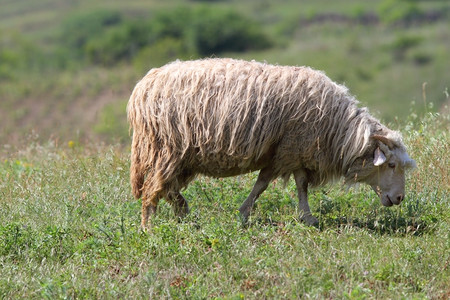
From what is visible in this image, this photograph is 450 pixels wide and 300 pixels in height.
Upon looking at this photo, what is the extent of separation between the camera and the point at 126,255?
244 inches

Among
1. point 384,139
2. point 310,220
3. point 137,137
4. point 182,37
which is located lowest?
point 182,37

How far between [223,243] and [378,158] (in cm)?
182

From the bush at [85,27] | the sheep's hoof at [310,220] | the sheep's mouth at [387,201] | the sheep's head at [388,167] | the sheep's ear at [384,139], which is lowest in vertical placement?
the bush at [85,27]

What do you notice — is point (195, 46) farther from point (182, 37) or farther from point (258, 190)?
point (258, 190)

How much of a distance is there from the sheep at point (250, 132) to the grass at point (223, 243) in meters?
0.34

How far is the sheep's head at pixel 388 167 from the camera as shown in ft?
23.5

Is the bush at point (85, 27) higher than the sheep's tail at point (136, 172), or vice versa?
the sheep's tail at point (136, 172)

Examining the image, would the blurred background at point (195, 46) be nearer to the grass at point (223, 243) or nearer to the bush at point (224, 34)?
the bush at point (224, 34)

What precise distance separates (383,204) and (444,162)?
1241 mm

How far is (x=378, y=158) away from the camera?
7.09 m

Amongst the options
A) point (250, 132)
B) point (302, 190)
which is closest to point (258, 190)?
point (302, 190)

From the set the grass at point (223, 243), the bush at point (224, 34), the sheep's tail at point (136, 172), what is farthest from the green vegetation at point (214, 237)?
the bush at point (224, 34)

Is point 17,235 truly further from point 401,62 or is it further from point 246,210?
point 401,62

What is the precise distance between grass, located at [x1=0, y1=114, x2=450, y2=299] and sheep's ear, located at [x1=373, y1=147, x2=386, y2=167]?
520 mm
